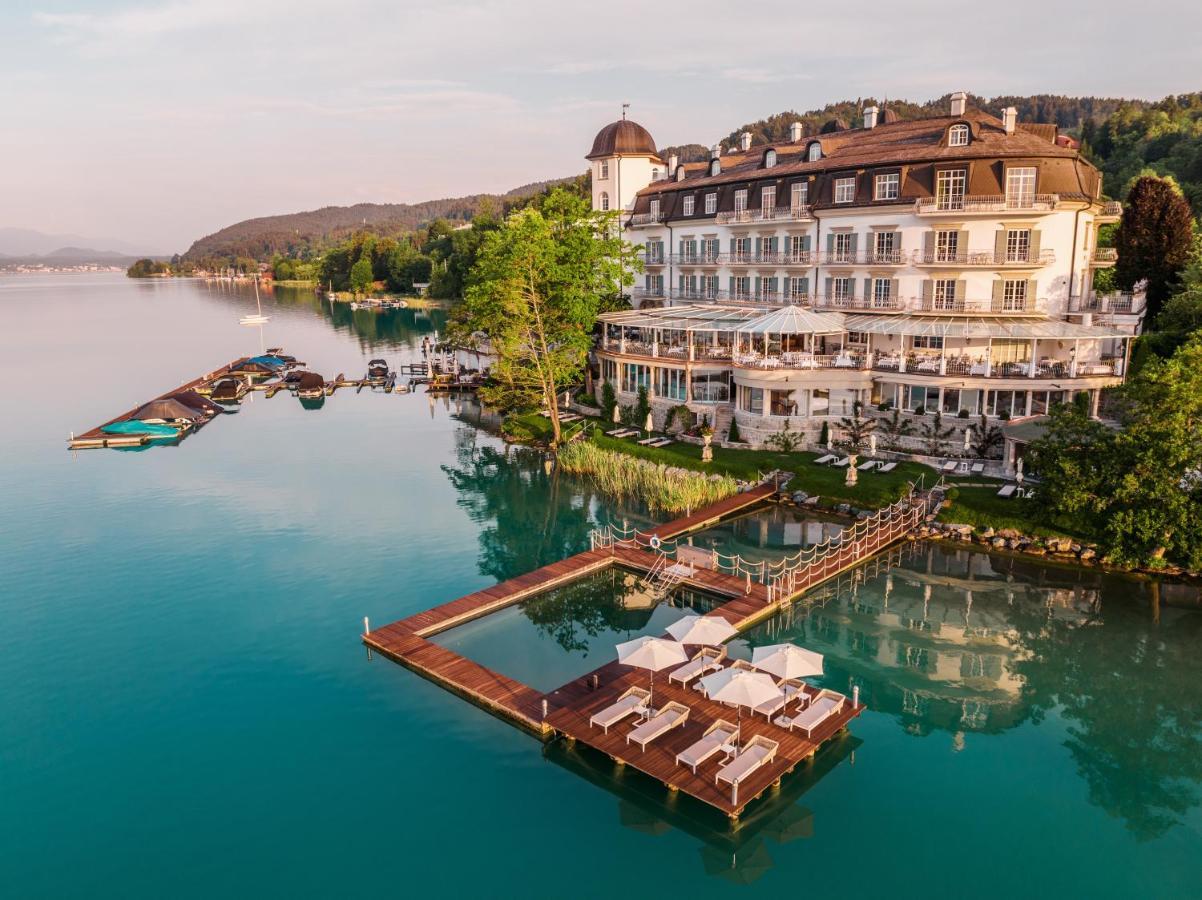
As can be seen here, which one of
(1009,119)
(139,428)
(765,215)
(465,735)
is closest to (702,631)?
(465,735)

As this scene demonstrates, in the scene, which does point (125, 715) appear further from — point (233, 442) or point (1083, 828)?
point (233, 442)

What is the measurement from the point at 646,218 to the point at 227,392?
37898 millimetres

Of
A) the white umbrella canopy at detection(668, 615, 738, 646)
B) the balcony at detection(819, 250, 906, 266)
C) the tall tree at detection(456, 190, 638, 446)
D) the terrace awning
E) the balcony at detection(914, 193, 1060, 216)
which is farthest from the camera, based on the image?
the tall tree at detection(456, 190, 638, 446)

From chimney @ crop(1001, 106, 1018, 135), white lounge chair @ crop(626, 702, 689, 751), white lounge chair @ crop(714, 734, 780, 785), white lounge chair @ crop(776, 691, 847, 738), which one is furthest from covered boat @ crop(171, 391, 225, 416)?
chimney @ crop(1001, 106, 1018, 135)

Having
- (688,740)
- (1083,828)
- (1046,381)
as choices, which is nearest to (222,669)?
(688,740)

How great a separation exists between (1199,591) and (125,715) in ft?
115

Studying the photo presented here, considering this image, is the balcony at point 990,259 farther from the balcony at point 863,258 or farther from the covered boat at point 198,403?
the covered boat at point 198,403

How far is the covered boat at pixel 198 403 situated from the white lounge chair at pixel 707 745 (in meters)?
53.1

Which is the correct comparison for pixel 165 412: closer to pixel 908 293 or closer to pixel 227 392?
pixel 227 392

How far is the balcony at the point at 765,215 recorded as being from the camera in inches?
1912

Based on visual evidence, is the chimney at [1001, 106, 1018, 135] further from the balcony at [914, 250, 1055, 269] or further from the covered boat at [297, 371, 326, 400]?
the covered boat at [297, 371, 326, 400]

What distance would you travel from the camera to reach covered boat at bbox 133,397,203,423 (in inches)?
2275

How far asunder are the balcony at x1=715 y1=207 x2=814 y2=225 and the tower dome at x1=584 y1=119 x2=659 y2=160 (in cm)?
1336

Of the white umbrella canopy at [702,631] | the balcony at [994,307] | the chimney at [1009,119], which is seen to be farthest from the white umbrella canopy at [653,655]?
the chimney at [1009,119]
